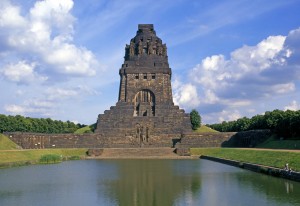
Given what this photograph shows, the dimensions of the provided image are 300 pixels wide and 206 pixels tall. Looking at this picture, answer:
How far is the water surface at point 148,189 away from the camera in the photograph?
16.2 m

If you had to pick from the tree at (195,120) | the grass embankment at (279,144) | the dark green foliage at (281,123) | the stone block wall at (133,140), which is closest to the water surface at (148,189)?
the grass embankment at (279,144)

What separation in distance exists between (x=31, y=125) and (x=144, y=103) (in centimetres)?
1861

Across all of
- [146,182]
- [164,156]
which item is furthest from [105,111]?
[146,182]

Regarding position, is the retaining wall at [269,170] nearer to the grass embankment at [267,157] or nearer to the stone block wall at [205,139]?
the grass embankment at [267,157]

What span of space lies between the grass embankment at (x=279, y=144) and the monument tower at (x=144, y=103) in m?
11.8

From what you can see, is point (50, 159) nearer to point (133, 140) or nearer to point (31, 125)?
point (133, 140)

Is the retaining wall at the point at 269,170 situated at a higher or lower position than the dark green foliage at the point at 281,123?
lower

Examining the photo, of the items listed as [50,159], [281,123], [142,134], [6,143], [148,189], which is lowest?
[148,189]

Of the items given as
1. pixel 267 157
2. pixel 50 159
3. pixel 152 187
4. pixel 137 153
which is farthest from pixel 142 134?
pixel 152 187

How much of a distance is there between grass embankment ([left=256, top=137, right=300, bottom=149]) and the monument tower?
38.8ft

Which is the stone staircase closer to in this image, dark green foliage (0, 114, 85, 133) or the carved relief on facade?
the carved relief on facade

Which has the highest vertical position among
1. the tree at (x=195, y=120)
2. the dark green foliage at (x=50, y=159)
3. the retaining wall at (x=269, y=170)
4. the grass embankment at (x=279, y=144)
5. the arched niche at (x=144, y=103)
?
the arched niche at (x=144, y=103)

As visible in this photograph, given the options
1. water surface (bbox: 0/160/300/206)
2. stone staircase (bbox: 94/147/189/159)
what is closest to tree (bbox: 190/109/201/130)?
stone staircase (bbox: 94/147/189/159)

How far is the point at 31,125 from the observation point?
2571 inches
